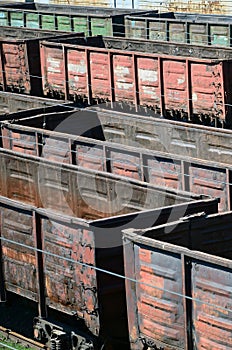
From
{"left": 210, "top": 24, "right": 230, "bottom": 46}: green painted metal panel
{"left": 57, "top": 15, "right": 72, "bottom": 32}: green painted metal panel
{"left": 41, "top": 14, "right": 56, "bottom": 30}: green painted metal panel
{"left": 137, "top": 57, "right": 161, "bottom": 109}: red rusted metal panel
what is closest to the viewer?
{"left": 137, "top": 57, "right": 161, "bottom": 109}: red rusted metal panel

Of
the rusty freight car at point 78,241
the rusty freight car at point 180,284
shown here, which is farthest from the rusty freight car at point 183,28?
the rusty freight car at point 180,284

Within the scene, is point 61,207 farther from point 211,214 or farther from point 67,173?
point 211,214

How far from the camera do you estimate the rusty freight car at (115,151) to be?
15.8 m

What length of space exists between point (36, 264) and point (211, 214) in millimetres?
2768

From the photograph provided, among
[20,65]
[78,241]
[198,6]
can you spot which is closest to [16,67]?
[20,65]

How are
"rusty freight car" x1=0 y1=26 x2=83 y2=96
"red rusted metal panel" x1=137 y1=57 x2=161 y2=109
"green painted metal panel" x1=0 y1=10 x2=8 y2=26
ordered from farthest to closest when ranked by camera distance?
"green painted metal panel" x1=0 y1=10 x2=8 y2=26 < "rusty freight car" x1=0 y1=26 x2=83 y2=96 < "red rusted metal panel" x1=137 y1=57 x2=161 y2=109

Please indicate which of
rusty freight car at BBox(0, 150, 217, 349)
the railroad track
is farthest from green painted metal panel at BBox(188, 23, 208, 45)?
the railroad track

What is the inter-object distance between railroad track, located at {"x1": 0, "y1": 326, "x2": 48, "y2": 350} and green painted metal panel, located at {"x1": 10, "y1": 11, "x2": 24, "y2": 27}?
70.7 ft

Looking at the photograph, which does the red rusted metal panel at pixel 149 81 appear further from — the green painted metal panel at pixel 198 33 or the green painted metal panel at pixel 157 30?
the green painted metal panel at pixel 157 30

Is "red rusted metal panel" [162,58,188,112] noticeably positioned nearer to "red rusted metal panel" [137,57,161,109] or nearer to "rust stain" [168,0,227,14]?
"red rusted metal panel" [137,57,161,109]

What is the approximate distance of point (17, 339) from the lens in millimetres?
14055

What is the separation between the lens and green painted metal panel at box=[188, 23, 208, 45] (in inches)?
1106

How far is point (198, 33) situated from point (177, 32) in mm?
1033

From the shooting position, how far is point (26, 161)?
52.9ft
